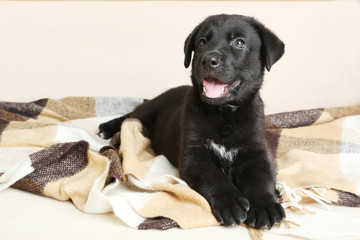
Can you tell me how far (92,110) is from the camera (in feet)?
11.7

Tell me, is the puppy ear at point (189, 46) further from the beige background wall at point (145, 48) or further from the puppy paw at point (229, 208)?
the beige background wall at point (145, 48)

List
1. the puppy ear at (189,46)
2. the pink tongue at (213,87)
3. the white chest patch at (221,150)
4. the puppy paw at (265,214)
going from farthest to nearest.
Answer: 1. the puppy ear at (189,46)
2. the white chest patch at (221,150)
3. the pink tongue at (213,87)
4. the puppy paw at (265,214)

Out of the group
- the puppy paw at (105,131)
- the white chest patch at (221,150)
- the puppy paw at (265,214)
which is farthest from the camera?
the puppy paw at (105,131)

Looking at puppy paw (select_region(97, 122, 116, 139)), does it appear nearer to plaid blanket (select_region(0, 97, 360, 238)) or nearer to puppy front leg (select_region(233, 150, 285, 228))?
plaid blanket (select_region(0, 97, 360, 238))

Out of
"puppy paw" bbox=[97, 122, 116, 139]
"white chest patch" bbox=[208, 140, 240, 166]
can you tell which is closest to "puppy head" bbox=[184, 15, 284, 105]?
"white chest patch" bbox=[208, 140, 240, 166]

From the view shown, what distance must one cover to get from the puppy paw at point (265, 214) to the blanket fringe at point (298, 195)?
157 millimetres

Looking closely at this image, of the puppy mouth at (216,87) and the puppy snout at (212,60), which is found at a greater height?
the puppy snout at (212,60)

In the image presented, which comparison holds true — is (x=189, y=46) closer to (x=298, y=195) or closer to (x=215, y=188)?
(x=215, y=188)

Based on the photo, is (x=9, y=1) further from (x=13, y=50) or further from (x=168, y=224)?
(x=168, y=224)

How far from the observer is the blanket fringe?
2.03 metres

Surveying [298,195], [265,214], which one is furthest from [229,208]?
[298,195]

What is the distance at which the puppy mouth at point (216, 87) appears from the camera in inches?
84.1

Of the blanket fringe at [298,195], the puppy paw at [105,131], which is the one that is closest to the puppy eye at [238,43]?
the blanket fringe at [298,195]

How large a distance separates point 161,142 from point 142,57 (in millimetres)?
1212
